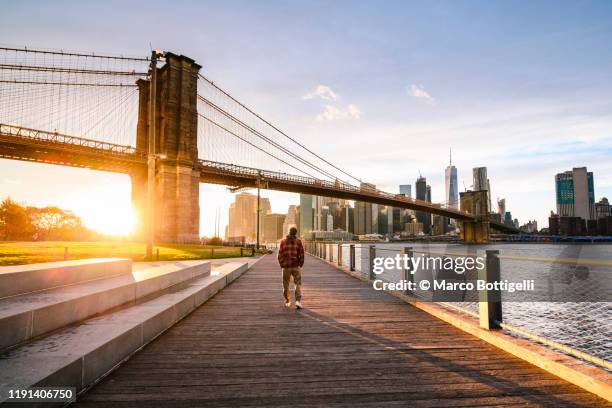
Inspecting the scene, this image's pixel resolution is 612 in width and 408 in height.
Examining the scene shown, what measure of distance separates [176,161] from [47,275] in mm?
37877

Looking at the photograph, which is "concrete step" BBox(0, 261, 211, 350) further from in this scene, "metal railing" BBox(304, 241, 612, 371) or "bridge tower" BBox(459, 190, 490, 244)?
"bridge tower" BBox(459, 190, 490, 244)

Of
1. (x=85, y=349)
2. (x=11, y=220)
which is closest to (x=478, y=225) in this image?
(x=85, y=349)

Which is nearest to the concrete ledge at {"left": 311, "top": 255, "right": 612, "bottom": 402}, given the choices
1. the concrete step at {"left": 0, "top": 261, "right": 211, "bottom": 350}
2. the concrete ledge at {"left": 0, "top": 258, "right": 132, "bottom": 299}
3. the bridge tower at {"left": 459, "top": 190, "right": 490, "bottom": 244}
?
the concrete step at {"left": 0, "top": 261, "right": 211, "bottom": 350}

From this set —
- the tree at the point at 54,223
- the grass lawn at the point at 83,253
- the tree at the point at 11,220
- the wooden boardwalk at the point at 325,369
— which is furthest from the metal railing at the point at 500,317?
Answer: the tree at the point at 54,223

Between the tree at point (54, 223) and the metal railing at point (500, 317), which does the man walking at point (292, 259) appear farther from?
the tree at point (54, 223)

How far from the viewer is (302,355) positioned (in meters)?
4.22

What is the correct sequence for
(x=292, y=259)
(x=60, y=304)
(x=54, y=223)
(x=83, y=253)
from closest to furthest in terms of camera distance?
(x=60, y=304)
(x=292, y=259)
(x=83, y=253)
(x=54, y=223)

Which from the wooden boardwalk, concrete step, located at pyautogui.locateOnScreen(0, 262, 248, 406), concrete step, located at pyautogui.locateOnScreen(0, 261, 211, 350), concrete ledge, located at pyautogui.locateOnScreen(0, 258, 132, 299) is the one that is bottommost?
the wooden boardwalk

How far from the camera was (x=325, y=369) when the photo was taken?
377 cm

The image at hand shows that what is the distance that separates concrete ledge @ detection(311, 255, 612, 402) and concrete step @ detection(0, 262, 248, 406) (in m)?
4.38

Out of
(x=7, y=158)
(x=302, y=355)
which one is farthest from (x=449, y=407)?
(x=7, y=158)

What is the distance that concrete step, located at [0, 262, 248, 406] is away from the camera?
2678 millimetres

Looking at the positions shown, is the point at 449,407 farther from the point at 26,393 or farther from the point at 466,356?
the point at 26,393

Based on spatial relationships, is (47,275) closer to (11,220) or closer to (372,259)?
(372,259)
